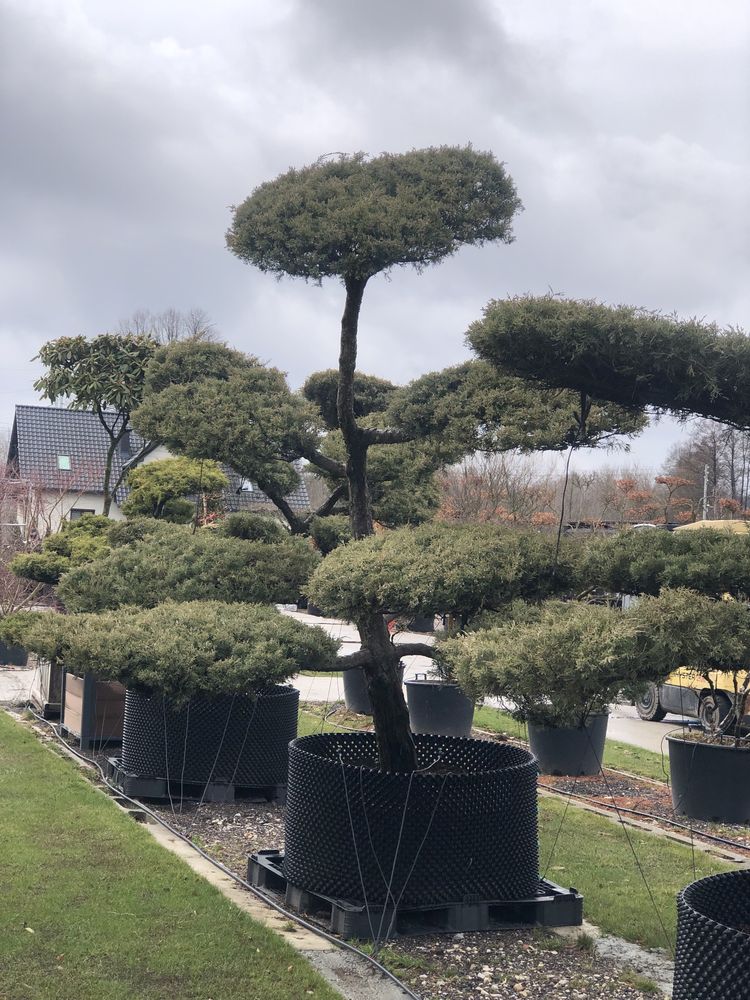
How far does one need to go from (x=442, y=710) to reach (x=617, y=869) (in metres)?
4.86

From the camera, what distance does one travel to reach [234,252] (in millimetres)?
5660

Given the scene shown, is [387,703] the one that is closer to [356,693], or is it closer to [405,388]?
[405,388]

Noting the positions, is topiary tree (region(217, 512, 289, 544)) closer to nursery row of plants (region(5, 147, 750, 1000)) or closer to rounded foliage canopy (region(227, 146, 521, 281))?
nursery row of plants (region(5, 147, 750, 1000))

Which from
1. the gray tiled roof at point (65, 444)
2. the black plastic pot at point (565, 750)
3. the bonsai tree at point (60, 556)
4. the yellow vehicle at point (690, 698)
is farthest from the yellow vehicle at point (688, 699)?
the gray tiled roof at point (65, 444)

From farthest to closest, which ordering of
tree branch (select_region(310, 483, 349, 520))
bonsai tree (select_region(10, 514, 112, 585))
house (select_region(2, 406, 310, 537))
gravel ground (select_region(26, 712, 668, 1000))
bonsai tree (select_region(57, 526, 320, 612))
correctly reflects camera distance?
house (select_region(2, 406, 310, 537)) < bonsai tree (select_region(10, 514, 112, 585)) < tree branch (select_region(310, 483, 349, 520)) < bonsai tree (select_region(57, 526, 320, 612)) < gravel ground (select_region(26, 712, 668, 1000))

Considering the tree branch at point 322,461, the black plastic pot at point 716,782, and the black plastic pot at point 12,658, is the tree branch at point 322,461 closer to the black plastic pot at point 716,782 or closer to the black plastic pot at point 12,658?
the black plastic pot at point 716,782


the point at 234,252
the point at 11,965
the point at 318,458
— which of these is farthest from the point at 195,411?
the point at 11,965

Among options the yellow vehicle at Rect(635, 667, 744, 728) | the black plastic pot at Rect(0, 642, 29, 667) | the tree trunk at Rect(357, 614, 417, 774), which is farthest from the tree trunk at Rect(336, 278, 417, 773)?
the black plastic pot at Rect(0, 642, 29, 667)

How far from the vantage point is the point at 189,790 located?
24.9 feet

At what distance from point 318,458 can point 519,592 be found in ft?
7.23

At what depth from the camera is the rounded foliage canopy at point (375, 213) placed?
17.1 ft

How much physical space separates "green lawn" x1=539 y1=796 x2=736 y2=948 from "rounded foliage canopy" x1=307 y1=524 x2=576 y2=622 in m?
1.73

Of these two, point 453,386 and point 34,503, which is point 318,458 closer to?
point 453,386

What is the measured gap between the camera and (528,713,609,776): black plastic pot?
905 centimetres
